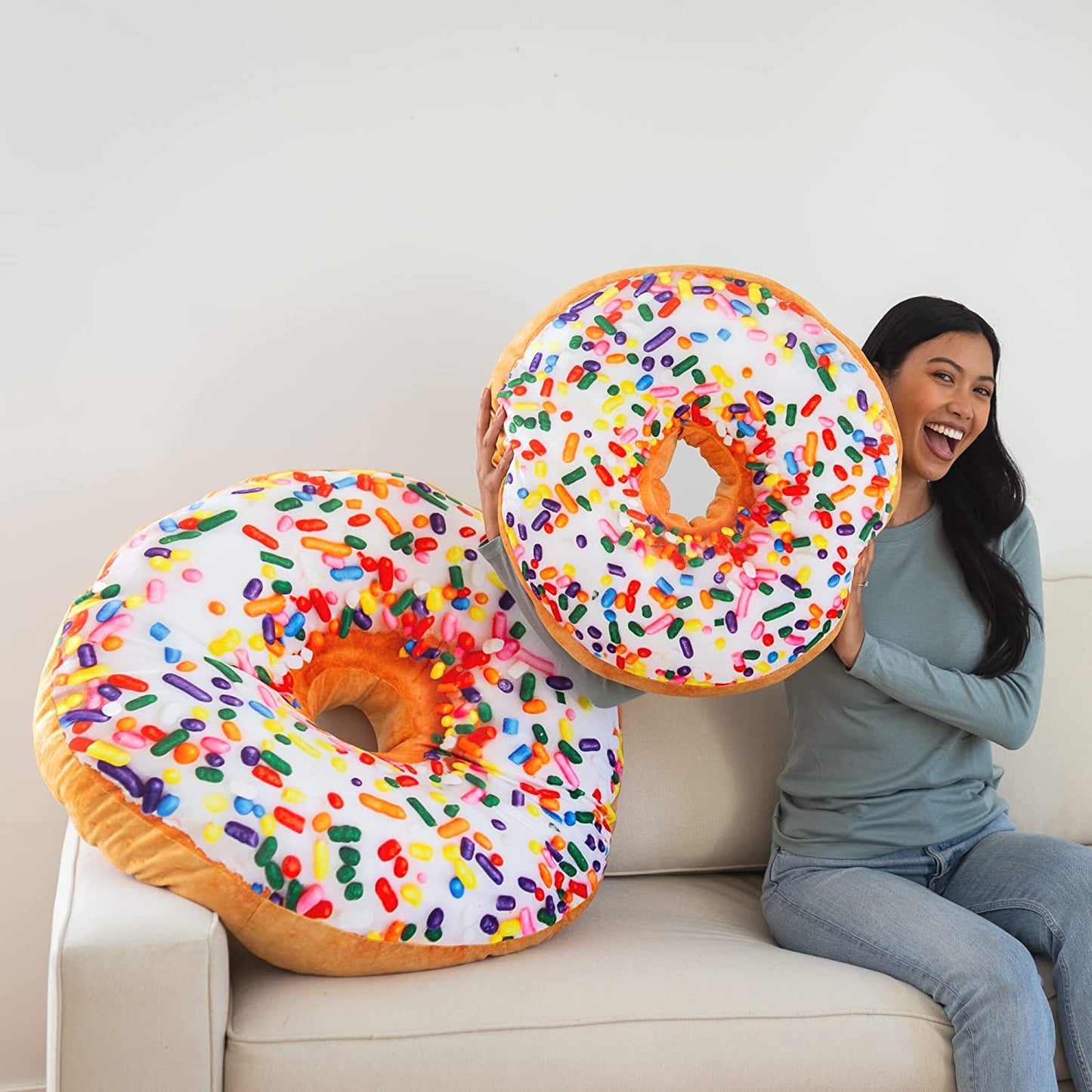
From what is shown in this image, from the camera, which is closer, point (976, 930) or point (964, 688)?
point (976, 930)

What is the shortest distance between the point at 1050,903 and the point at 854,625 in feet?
1.41

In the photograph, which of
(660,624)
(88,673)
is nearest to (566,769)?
(660,624)

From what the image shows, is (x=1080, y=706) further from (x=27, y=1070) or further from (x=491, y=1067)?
(x=27, y=1070)

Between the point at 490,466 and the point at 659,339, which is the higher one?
the point at 659,339

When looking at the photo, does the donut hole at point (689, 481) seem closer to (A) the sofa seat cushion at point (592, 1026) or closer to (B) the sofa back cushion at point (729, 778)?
(B) the sofa back cushion at point (729, 778)

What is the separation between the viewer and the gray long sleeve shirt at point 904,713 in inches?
64.7

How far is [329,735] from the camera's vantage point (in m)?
1.48

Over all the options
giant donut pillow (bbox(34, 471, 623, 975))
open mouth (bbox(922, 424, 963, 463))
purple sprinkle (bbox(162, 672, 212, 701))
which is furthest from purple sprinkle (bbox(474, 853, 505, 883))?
open mouth (bbox(922, 424, 963, 463))

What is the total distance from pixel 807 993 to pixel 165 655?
85 cm

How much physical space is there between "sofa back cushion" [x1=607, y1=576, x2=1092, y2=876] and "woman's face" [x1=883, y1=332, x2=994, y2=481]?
48cm

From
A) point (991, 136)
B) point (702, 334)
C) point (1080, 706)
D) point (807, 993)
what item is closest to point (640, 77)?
point (991, 136)

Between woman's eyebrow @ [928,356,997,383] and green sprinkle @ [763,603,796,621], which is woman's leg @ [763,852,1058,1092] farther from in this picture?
woman's eyebrow @ [928,356,997,383]

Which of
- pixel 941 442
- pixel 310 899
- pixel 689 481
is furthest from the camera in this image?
pixel 689 481

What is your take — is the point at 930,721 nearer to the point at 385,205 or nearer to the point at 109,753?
the point at 109,753
